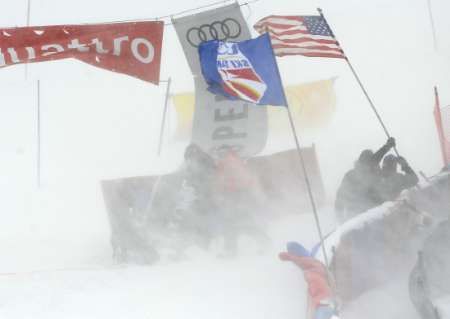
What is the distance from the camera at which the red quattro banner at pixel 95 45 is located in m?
7.73

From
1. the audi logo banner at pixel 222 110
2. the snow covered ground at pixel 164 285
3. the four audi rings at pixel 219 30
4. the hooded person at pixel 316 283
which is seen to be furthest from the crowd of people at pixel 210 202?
the four audi rings at pixel 219 30

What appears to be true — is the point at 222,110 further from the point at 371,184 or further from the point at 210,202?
the point at 371,184

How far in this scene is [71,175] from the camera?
1202 cm

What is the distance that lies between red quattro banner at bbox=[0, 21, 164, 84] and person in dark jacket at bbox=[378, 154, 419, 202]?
10.3ft

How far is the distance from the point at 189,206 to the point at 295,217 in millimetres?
1461

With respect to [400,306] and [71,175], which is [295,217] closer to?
[400,306]

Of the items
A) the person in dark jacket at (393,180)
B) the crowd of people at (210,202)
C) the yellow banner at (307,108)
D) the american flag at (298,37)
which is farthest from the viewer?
the yellow banner at (307,108)

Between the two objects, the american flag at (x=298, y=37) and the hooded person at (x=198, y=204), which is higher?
the american flag at (x=298, y=37)

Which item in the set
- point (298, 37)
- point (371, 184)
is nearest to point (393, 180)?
point (371, 184)

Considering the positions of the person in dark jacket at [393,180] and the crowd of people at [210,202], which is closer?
the person in dark jacket at [393,180]

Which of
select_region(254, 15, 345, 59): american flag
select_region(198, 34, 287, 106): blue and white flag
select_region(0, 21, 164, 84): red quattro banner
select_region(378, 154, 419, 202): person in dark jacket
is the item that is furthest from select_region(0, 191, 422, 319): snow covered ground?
select_region(0, 21, 164, 84): red quattro banner

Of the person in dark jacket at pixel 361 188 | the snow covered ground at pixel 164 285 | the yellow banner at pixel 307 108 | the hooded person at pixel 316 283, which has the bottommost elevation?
the snow covered ground at pixel 164 285

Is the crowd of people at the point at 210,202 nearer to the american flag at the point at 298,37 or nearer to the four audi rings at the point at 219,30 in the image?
the american flag at the point at 298,37

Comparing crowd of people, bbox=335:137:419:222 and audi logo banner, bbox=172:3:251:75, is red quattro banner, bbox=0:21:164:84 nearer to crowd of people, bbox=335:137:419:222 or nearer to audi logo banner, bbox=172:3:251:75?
audi logo banner, bbox=172:3:251:75
